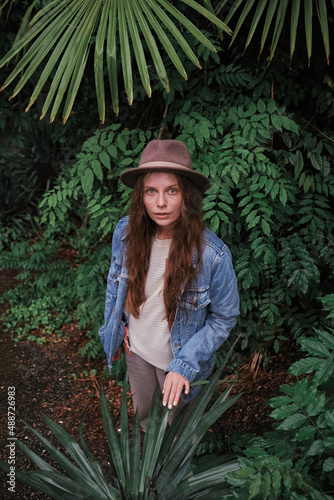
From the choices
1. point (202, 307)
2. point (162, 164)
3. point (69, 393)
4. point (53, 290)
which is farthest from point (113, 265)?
point (53, 290)

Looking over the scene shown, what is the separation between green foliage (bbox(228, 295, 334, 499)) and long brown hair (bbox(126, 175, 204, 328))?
0.54 metres

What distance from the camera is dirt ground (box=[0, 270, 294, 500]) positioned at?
264 centimetres

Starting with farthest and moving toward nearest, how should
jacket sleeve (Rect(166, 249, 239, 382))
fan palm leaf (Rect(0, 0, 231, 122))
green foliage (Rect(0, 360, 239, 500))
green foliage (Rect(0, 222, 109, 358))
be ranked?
1. green foliage (Rect(0, 222, 109, 358))
2. fan palm leaf (Rect(0, 0, 231, 122))
3. jacket sleeve (Rect(166, 249, 239, 382))
4. green foliage (Rect(0, 360, 239, 500))

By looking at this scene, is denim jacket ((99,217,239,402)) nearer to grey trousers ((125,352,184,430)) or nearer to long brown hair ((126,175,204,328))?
long brown hair ((126,175,204,328))

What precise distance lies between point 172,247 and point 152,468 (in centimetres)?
76

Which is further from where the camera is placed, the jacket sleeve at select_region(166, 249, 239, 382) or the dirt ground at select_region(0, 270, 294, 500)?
the dirt ground at select_region(0, 270, 294, 500)

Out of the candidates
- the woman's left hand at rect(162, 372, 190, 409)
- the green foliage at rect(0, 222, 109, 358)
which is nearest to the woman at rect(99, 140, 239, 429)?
the woman's left hand at rect(162, 372, 190, 409)

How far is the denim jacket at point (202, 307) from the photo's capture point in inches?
67.6

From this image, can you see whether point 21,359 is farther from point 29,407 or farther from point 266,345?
point 266,345

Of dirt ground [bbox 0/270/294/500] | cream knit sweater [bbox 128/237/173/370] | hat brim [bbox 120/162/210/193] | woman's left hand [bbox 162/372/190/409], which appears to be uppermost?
hat brim [bbox 120/162/210/193]

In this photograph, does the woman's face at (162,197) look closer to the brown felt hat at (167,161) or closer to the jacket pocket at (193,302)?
the brown felt hat at (167,161)

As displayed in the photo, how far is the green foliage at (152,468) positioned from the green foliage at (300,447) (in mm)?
362

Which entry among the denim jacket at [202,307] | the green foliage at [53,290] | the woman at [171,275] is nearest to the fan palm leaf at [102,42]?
the woman at [171,275]

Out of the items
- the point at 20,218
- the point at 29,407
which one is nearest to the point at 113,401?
the point at 29,407
